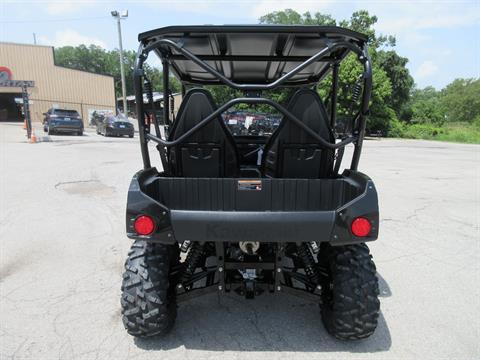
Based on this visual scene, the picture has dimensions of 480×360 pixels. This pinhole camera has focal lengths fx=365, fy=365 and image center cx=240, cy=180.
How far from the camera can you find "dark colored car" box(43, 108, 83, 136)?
2023cm

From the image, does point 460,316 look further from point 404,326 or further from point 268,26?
point 268,26

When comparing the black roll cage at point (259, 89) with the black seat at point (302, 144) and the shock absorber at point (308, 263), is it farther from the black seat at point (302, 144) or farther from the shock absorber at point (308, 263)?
the shock absorber at point (308, 263)

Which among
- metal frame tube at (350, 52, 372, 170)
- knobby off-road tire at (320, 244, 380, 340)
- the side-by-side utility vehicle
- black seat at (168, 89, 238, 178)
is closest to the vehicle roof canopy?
the side-by-side utility vehicle

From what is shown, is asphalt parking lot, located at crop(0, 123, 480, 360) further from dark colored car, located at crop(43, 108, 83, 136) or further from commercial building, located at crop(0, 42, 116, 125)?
commercial building, located at crop(0, 42, 116, 125)

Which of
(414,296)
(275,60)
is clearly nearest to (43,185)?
(275,60)

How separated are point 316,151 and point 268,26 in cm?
99

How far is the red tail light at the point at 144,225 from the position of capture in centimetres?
222

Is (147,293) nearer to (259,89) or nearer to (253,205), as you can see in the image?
(253,205)

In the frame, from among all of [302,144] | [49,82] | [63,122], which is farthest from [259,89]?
[49,82]

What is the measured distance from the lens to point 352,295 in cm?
241

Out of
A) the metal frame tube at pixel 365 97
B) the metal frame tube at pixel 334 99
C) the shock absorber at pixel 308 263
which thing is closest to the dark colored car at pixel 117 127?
the metal frame tube at pixel 334 99

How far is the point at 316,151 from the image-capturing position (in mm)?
2785

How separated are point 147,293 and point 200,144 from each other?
1132 millimetres

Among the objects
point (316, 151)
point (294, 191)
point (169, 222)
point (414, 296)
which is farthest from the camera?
point (414, 296)
